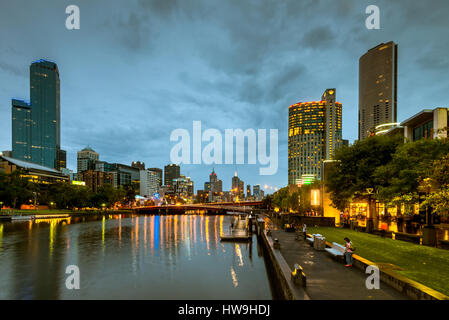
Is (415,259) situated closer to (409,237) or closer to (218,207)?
(409,237)

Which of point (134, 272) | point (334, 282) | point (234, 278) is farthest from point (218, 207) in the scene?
point (334, 282)

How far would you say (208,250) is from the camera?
33.8 m

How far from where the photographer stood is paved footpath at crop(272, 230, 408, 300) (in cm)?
1085

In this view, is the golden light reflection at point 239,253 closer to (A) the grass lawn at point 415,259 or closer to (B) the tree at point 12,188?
(A) the grass lawn at point 415,259

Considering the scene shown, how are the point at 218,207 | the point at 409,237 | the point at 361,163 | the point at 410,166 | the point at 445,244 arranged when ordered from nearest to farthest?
the point at 445,244 → the point at 409,237 → the point at 410,166 → the point at 361,163 → the point at 218,207

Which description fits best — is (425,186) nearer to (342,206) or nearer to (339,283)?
(339,283)

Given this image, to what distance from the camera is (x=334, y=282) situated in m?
12.7

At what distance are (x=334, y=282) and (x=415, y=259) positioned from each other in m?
7.64

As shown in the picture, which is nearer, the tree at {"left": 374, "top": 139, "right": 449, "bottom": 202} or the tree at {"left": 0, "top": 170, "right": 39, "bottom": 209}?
the tree at {"left": 374, "top": 139, "right": 449, "bottom": 202}

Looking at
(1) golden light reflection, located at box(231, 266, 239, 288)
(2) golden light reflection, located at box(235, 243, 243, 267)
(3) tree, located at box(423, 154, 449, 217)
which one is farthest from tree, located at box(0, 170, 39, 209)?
(3) tree, located at box(423, 154, 449, 217)

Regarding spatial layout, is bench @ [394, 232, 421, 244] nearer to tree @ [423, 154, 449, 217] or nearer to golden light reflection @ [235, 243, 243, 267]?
tree @ [423, 154, 449, 217]

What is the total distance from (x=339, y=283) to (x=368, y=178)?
2366cm

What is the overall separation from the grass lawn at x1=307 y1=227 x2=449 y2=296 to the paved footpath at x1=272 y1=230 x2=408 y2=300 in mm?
1985
